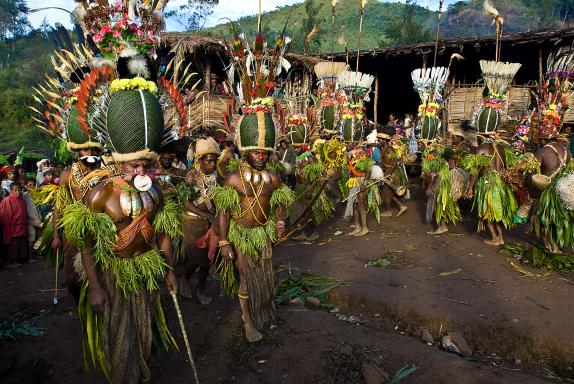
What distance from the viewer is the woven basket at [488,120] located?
294 inches

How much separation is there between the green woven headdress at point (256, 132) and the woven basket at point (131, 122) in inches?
47.8

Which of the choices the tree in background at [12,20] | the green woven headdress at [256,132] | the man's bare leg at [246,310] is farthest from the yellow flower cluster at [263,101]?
the tree in background at [12,20]

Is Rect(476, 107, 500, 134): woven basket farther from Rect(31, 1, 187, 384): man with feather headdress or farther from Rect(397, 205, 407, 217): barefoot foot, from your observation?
Rect(31, 1, 187, 384): man with feather headdress

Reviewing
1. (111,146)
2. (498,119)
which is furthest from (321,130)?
(111,146)

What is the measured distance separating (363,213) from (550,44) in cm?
953

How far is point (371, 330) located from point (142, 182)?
9.05ft

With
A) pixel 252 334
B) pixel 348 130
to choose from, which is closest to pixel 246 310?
pixel 252 334

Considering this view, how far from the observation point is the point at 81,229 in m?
2.78

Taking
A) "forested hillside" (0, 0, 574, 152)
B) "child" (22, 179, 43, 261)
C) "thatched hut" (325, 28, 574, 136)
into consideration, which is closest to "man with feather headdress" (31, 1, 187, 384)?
"child" (22, 179, 43, 261)

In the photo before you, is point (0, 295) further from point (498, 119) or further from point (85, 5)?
point (498, 119)

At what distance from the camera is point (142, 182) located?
294 cm

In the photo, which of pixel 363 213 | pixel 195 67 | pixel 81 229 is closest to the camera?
pixel 81 229

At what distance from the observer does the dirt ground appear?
362cm

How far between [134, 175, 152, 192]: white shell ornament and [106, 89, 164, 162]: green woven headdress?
134 millimetres
